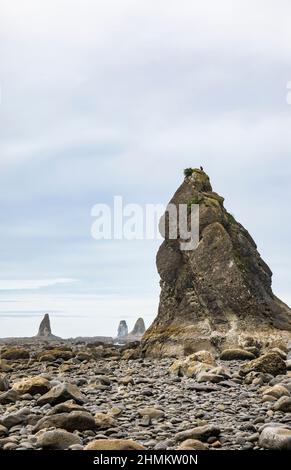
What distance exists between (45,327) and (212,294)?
88.7 meters

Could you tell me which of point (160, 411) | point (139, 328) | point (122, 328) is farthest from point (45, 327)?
point (160, 411)

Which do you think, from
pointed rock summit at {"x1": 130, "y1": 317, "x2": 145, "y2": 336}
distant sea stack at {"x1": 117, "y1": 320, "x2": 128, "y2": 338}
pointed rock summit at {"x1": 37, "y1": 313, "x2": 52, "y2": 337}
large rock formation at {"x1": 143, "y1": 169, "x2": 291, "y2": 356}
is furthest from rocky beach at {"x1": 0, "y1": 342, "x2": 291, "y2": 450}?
distant sea stack at {"x1": 117, "y1": 320, "x2": 128, "y2": 338}

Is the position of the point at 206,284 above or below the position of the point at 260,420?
above

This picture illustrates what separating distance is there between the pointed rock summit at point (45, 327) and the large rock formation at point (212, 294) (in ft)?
280

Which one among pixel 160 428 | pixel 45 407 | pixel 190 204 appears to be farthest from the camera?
pixel 190 204

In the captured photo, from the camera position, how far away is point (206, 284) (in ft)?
94.5

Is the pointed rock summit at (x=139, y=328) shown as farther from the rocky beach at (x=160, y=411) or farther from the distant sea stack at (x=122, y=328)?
the rocky beach at (x=160, y=411)

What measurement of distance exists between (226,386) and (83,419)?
568 centimetres

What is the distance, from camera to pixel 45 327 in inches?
4459

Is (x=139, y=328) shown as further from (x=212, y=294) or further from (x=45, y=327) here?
(x=212, y=294)

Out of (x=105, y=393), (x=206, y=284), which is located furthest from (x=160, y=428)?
(x=206, y=284)

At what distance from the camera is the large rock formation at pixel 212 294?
27.3 metres

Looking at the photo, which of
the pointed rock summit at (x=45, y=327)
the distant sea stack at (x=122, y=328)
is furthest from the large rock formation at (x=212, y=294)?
the distant sea stack at (x=122, y=328)
